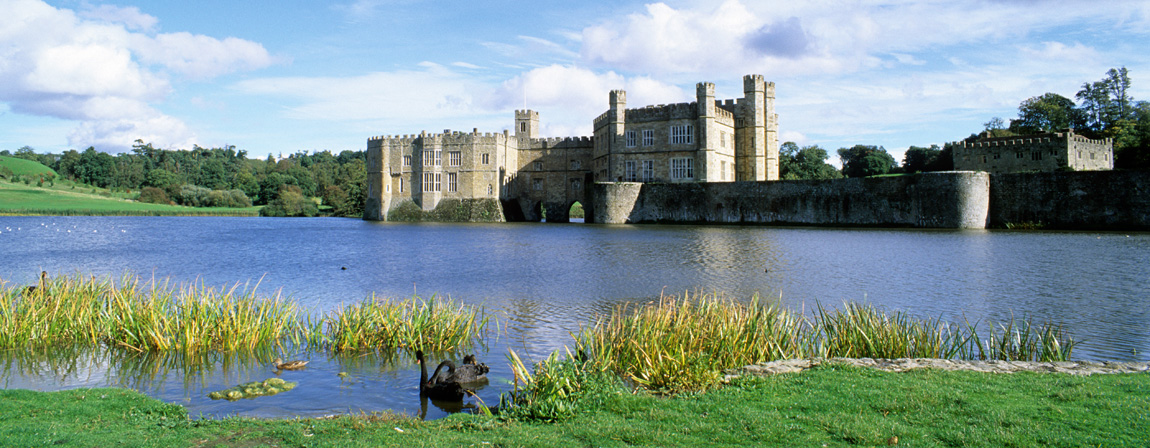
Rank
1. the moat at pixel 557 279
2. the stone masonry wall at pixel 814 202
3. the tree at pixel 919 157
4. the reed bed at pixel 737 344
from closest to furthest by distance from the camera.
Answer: the reed bed at pixel 737 344 < the moat at pixel 557 279 < the stone masonry wall at pixel 814 202 < the tree at pixel 919 157

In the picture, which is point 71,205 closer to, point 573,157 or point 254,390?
point 573,157

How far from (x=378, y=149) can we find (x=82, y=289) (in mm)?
55619

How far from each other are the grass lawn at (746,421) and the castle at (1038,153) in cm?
5664

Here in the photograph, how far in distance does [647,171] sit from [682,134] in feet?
13.0

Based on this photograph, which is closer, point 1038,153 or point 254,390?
point 254,390

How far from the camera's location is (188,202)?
10650cm

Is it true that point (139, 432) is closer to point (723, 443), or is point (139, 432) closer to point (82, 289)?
point (723, 443)

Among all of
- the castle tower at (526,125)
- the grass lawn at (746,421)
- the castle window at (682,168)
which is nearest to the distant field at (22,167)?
the castle tower at (526,125)

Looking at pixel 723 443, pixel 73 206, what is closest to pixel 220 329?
pixel 723 443

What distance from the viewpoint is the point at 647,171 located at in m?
55.3

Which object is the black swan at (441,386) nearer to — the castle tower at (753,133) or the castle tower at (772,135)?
the castle tower at (753,133)

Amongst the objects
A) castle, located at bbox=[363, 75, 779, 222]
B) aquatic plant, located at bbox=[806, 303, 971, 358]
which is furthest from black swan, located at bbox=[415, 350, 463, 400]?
castle, located at bbox=[363, 75, 779, 222]

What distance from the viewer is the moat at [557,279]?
30.6 ft

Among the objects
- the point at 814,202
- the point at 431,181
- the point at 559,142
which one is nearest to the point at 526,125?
the point at 559,142
